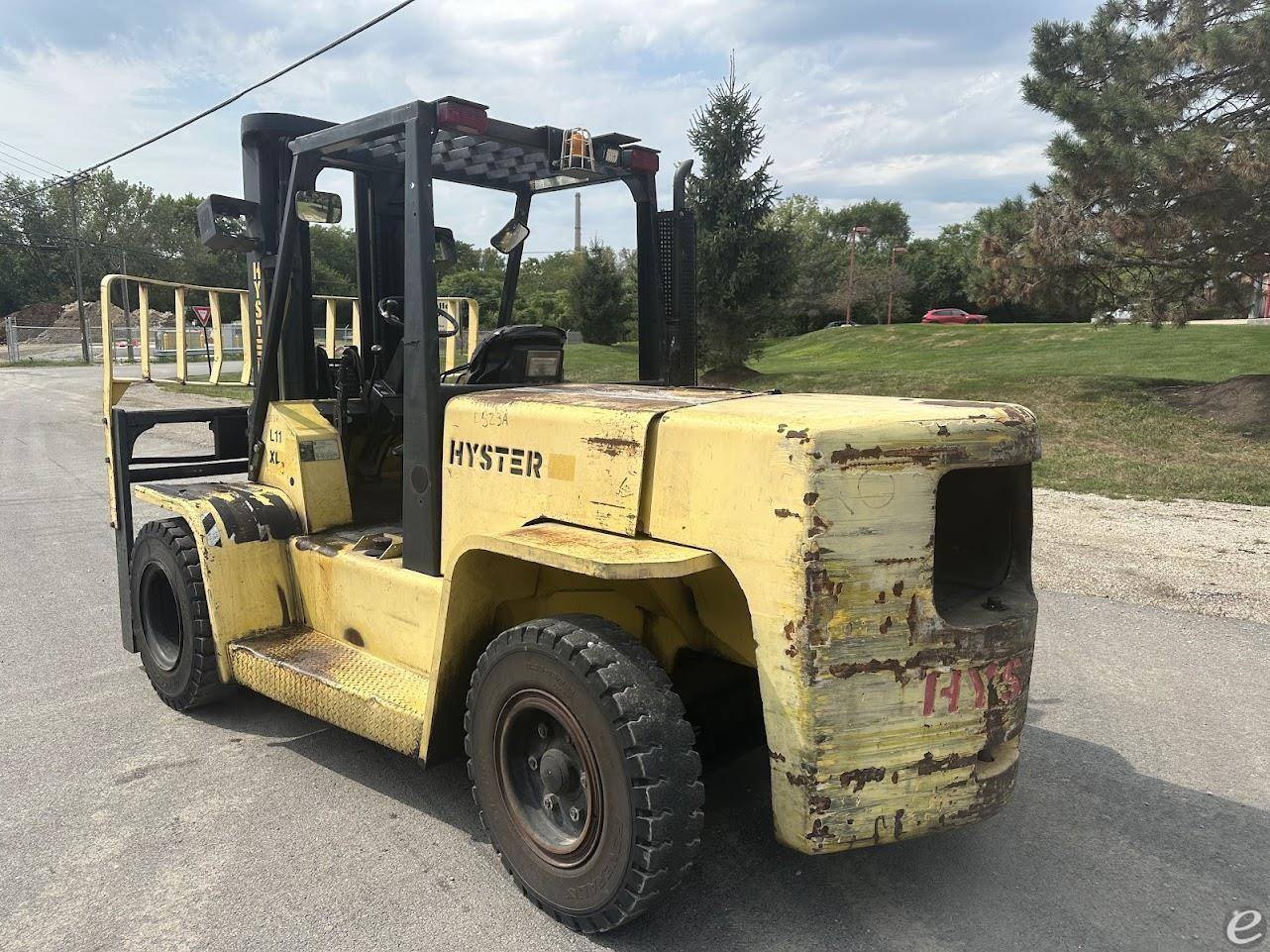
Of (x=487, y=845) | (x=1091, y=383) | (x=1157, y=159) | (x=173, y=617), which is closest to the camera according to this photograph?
(x=487, y=845)

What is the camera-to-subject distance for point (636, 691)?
2818 mm

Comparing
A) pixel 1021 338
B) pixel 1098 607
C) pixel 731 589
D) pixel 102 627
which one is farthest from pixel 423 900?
pixel 1021 338

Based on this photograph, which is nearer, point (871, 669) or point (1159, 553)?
point (871, 669)

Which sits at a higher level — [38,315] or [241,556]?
[38,315]

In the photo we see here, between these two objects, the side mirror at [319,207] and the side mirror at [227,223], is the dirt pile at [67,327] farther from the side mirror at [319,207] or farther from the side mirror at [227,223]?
the side mirror at [319,207]

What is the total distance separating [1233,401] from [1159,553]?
30.5 feet

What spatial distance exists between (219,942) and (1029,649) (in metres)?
2.62

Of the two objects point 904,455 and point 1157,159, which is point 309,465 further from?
point 1157,159

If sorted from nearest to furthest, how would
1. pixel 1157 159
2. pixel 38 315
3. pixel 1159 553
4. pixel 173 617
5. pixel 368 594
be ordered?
1. pixel 368 594
2. pixel 173 617
3. pixel 1159 553
4. pixel 1157 159
5. pixel 38 315

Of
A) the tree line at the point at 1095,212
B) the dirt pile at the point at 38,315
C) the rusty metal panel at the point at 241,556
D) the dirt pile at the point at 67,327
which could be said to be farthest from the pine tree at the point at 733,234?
the dirt pile at the point at 38,315

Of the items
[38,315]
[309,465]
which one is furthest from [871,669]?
[38,315]

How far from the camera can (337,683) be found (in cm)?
395

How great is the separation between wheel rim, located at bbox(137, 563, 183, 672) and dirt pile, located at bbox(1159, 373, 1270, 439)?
14354mm

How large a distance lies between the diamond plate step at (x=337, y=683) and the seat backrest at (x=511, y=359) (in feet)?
4.37
